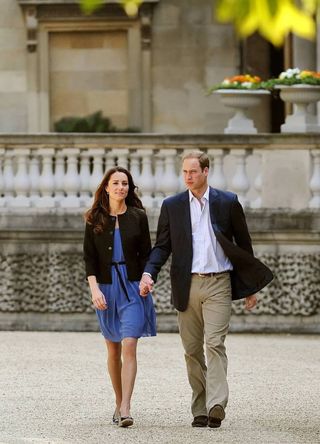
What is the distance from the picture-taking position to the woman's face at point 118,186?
11297 millimetres

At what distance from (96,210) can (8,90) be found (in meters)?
14.1

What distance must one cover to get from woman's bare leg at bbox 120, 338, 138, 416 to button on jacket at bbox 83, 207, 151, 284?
430 millimetres

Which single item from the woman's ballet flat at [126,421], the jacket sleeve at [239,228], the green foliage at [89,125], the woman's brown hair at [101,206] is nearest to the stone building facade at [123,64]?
the green foliage at [89,125]

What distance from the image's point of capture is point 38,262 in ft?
57.6

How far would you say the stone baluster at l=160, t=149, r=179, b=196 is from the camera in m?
17.2

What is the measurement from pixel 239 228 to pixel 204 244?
0.29m

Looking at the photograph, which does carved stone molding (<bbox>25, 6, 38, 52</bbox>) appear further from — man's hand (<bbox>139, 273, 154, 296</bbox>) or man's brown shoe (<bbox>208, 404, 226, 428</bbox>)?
man's brown shoe (<bbox>208, 404, 226, 428</bbox>)

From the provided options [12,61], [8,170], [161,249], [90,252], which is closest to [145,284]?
[161,249]

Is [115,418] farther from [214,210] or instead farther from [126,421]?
[214,210]

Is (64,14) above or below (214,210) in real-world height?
above

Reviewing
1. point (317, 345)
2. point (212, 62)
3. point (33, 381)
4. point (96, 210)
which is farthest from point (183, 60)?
point (96, 210)

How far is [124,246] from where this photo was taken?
37.2ft

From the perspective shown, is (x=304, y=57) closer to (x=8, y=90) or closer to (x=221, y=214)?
(x=8, y=90)

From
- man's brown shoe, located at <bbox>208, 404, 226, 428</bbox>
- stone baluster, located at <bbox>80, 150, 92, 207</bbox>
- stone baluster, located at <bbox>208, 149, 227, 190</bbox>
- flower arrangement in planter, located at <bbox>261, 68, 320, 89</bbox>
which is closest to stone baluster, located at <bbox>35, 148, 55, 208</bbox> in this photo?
stone baluster, located at <bbox>80, 150, 92, 207</bbox>
